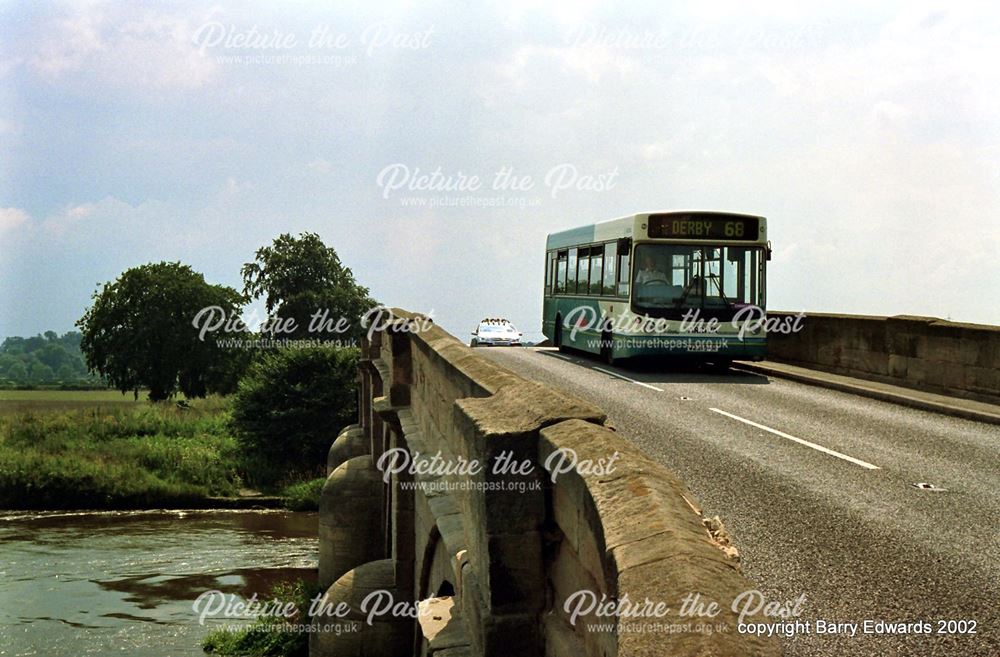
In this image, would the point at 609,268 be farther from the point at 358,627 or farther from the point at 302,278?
the point at 302,278

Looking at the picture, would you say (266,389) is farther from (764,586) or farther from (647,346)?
(764,586)

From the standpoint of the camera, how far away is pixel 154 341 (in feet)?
219

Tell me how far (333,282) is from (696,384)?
2382 inches

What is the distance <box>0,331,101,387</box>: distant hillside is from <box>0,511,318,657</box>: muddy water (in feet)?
323

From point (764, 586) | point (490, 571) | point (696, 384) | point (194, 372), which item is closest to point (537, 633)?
point (490, 571)

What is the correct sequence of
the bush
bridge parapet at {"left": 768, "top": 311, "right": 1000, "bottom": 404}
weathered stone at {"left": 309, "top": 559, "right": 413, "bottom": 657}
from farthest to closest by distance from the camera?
the bush
weathered stone at {"left": 309, "top": 559, "right": 413, "bottom": 657}
bridge parapet at {"left": 768, "top": 311, "right": 1000, "bottom": 404}

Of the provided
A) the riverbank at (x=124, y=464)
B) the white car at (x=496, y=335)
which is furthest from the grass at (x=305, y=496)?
the white car at (x=496, y=335)

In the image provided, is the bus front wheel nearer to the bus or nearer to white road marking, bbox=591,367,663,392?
white road marking, bbox=591,367,663,392

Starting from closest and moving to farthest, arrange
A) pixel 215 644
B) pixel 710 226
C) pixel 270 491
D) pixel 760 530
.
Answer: pixel 760 530
pixel 710 226
pixel 215 644
pixel 270 491

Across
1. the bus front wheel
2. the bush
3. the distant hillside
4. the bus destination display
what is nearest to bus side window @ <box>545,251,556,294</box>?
the bus front wheel

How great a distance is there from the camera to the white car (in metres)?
39.3

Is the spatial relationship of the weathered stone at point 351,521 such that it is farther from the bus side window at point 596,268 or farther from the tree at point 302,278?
the tree at point 302,278

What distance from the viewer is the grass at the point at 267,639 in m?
22.3

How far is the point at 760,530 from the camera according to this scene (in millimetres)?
7289
